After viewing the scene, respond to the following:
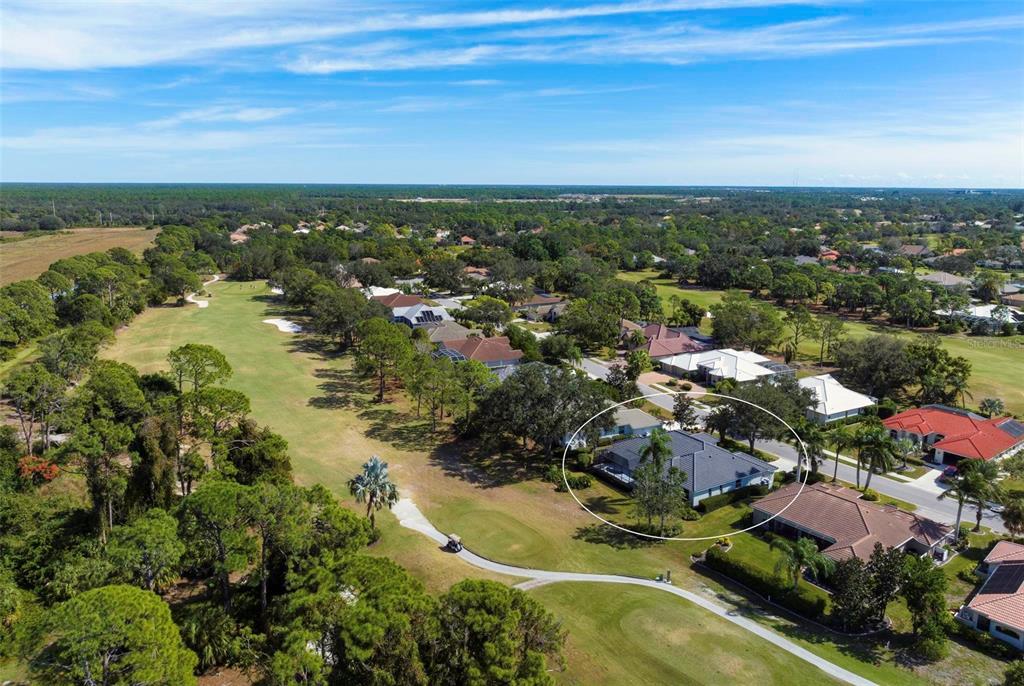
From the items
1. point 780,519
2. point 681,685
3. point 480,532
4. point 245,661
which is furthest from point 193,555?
point 780,519

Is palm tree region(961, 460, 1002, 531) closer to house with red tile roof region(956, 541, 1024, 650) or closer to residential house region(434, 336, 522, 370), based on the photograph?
house with red tile roof region(956, 541, 1024, 650)

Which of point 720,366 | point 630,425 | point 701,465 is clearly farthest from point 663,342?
point 701,465

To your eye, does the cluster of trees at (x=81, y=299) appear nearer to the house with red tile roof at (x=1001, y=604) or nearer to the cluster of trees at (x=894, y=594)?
the cluster of trees at (x=894, y=594)

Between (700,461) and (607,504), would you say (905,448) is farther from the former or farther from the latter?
(607,504)

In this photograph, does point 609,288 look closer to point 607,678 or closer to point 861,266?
point 861,266

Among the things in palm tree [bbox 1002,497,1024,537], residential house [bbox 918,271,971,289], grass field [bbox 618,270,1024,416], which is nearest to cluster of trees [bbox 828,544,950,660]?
palm tree [bbox 1002,497,1024,537]

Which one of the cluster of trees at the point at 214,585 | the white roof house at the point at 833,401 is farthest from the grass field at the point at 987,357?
the cluster of trees at the point at 214,585
